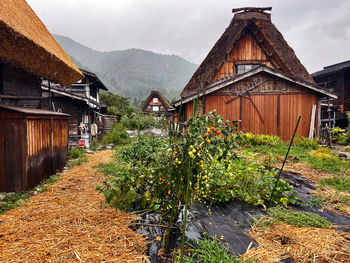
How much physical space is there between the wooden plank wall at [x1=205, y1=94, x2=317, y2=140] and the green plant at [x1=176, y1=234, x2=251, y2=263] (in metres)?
7.76

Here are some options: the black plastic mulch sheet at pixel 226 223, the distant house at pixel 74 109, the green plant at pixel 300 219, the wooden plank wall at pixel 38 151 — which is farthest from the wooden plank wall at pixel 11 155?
the distant house at pixel 74 109

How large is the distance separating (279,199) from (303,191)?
100cm

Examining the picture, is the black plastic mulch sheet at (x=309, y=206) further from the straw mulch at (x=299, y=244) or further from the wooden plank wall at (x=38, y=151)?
the wooden plank wall at (x=38, y=151)

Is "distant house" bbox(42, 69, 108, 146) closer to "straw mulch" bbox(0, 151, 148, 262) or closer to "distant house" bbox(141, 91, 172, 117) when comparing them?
"straw mulch" bbox(0, 151, 148, 262)

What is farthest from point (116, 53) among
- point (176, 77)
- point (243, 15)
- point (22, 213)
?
point (22, 213)

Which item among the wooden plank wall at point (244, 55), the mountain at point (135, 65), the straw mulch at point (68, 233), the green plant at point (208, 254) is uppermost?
the mountain at point (135, 65)

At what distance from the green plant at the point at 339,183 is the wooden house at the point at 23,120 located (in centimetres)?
613

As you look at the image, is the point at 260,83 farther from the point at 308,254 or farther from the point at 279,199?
the point at 308,254

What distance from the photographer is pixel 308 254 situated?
5.66 feet

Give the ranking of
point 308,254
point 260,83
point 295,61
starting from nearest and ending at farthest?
point 308,254, point 260,83, point 295,61

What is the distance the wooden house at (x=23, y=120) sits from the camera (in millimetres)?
3424

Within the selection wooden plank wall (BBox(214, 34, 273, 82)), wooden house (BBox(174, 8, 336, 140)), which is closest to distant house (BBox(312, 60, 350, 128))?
wooden plank wall (BBox(214, 34, 273, 82))

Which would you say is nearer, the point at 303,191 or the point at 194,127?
the point at 194,127

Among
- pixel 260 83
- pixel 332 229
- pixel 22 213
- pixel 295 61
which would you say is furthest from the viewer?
pixel 295 61
